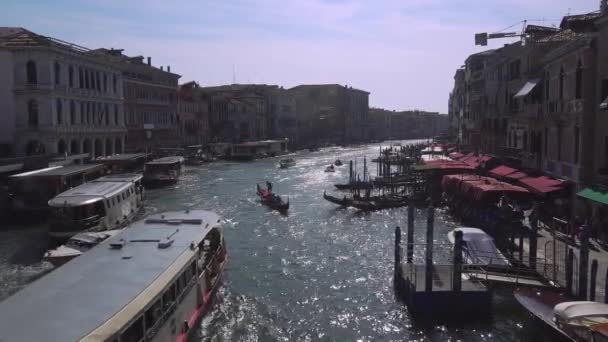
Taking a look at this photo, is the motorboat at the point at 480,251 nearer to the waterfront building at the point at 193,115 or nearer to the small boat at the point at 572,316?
the small boat at the point at 572,316

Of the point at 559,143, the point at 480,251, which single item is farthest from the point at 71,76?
the point at 480,251

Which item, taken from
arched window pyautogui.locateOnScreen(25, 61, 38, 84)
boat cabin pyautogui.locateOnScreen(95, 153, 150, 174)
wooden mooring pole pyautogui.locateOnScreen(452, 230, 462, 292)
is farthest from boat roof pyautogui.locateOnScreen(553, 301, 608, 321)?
arched window pyautogui.locateOnScreen(25, 61, 38, 84)

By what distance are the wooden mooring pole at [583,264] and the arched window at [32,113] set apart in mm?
33060

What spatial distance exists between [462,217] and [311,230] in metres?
7.19

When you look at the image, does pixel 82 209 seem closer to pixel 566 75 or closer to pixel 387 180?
pixel 566 75

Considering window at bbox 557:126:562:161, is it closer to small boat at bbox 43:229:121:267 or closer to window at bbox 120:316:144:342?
small boat at bbox 43:229:121:267

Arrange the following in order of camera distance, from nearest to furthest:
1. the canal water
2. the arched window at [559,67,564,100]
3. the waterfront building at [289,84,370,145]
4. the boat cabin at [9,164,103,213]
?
the canal water, the arched window at [559,67,564,100], the boat cabin at [9,164,103,213], the waterfront building at [289,84,370,145]

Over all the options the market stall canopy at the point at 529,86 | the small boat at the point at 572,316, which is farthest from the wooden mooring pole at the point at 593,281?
the market stall canopy at the point at 529,86

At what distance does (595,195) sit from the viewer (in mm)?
18453

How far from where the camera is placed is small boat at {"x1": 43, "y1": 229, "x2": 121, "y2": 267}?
17438mm

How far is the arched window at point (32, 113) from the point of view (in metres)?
36.2

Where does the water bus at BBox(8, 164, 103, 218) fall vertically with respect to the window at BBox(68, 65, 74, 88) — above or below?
below

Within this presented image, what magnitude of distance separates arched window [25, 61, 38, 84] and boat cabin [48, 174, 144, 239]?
12.2m

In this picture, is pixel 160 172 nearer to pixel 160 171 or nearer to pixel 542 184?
pixel 160 171
